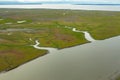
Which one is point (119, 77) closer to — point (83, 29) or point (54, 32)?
point (54, 32)

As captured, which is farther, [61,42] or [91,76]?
[61,42]

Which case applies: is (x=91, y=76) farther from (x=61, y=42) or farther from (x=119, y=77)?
(x=61, y=42)

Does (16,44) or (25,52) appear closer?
(25,52)

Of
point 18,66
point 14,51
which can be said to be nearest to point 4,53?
point 14,51

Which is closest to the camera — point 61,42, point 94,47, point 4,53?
point 4,53

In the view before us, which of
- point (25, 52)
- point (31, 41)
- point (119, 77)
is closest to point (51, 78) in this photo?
point (119, 77)

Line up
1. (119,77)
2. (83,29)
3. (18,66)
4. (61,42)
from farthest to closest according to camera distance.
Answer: (83,29), (61,42), (18,66), (119,77)
